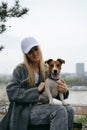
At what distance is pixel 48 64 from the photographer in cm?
297

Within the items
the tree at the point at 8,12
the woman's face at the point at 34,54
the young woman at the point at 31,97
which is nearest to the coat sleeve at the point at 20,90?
the young woman at the point at 31,97

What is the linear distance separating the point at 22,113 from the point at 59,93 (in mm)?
316

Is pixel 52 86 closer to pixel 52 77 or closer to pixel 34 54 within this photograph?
pixel 52 77

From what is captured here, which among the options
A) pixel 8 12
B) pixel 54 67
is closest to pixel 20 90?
pixel 54 67

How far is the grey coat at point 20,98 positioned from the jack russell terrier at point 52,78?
81mm

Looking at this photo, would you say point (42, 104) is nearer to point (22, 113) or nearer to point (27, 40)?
point (22, 113)

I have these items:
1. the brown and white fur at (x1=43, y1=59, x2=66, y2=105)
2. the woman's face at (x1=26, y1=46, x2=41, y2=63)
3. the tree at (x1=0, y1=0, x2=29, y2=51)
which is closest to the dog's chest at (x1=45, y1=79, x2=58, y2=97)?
the brown and white fur at (x1=43, y1=59, x2=66, y2=105)

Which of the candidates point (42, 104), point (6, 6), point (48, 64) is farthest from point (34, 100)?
point (6, 6)

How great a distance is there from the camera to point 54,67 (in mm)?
2904

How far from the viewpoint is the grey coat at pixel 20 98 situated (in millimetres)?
2879

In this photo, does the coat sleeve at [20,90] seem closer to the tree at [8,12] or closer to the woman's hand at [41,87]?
the woman's hand at [41,87]

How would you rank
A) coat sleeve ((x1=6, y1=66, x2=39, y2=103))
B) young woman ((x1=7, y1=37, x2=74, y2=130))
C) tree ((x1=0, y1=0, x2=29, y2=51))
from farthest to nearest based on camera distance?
tree ((x1=0, y1=0, x2=29, y2=51)), coat sleeve ((x1=6, y1=66, x2=39, y2=103)), young woman ((x1=7, y1=37, x2=74, y2=130))

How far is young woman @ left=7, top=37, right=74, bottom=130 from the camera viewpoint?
9.12ft

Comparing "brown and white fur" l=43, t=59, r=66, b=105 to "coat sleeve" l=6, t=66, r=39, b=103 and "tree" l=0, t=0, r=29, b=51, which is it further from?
"tree" l=0, t=0, r=29, b=51
